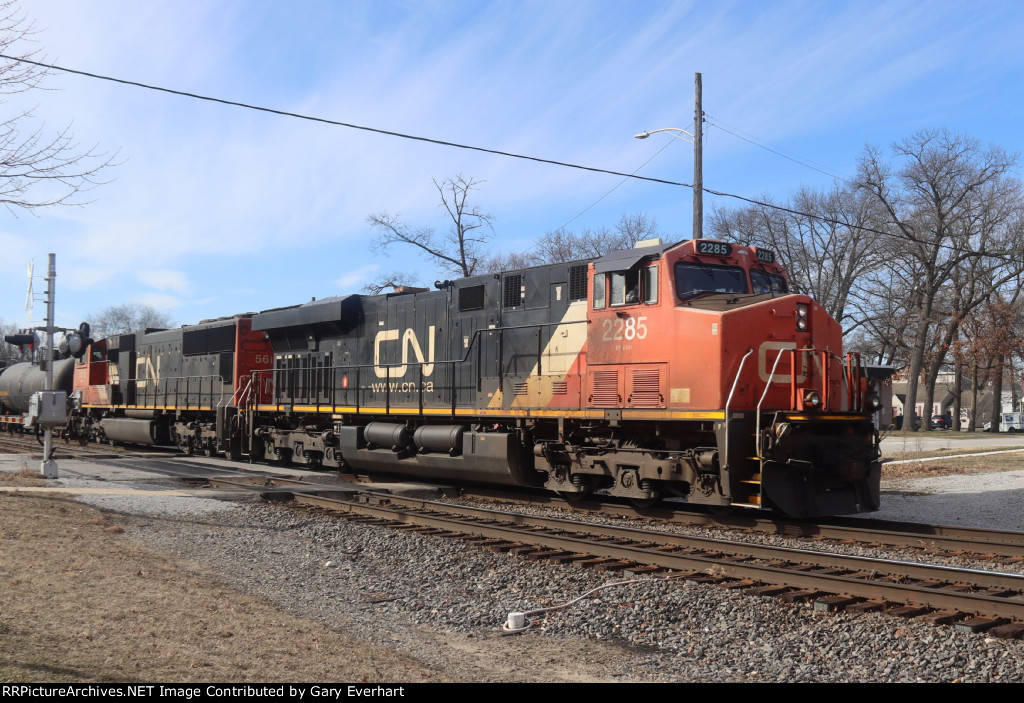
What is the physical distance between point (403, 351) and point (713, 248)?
7106 mm

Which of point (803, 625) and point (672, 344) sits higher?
point (672, 344)

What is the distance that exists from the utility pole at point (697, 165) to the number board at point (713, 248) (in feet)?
20.2

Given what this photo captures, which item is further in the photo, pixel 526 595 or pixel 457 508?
pixel 457 508

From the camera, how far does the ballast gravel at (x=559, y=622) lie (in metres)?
5.52

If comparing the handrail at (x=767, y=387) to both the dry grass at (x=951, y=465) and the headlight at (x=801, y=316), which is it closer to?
the headlight at (x=801, y=316)

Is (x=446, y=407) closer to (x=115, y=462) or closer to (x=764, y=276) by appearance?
(x=764, y=276)

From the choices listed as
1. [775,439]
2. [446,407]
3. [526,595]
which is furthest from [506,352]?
[526,595]

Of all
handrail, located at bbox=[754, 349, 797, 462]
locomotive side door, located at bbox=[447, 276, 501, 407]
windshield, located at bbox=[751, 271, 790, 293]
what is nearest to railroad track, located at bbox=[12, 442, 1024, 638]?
handrail, located at bbox=[754, 349, 797, 462]

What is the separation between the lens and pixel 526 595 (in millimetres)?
7625

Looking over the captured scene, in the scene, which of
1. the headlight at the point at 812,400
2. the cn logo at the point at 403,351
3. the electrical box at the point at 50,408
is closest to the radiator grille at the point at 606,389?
the headlight at the point at 812,400

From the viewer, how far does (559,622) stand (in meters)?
6.79

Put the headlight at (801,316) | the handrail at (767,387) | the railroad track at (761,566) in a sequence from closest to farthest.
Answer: the railroad track at (761,566) < the handrail at (767,387) < the headlight at (801,316)

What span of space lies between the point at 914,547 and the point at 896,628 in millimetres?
3826

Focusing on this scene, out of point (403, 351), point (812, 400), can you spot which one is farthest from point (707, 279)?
point (403, 351)
